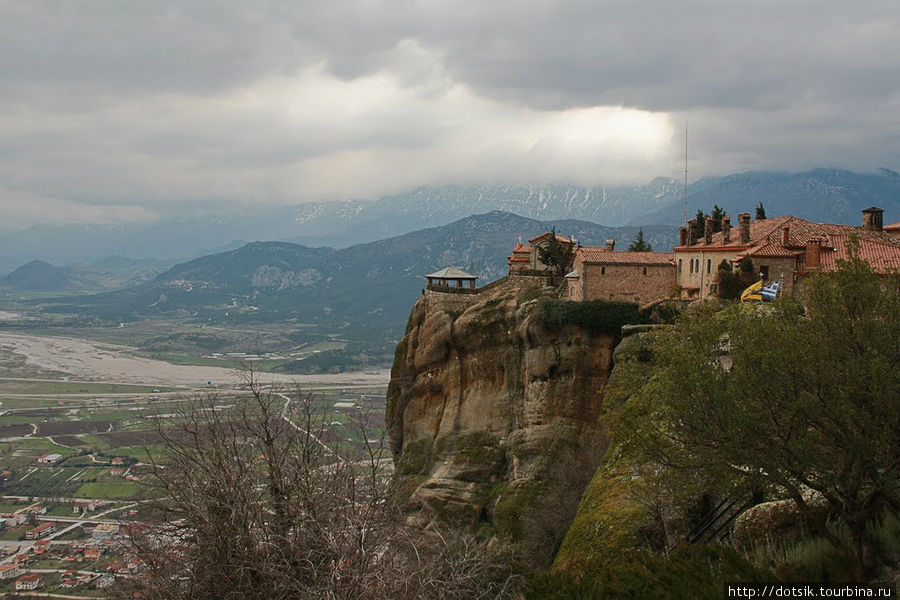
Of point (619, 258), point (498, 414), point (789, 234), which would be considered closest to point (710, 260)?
point (789, 234)

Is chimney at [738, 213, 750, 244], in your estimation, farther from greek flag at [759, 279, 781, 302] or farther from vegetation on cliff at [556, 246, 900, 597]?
vegetation on cliff at [556, 246, 900, 597]

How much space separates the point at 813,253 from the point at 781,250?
5.72 feet

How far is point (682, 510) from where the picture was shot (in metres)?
21.6

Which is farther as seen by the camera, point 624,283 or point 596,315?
point 624,283

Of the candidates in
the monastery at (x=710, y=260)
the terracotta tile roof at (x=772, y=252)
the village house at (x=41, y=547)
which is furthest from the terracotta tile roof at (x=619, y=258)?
the village house at (x=41, y=547)

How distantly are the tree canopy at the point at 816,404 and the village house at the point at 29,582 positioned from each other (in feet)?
164

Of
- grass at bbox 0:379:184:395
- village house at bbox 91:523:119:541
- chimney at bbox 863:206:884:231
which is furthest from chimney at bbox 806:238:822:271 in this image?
grass at bbox 0:379:184:395

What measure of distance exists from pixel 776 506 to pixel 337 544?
10.4 metres

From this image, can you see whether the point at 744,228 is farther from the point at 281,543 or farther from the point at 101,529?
the point at 101,529

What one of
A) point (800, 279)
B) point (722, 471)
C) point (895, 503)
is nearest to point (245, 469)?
point (722, 471)

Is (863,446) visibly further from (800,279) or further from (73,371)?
(73,371)

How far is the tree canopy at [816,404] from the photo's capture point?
14.8 metres

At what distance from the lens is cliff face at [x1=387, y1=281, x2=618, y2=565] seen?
3659 centimetres

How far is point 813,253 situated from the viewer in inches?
1369
